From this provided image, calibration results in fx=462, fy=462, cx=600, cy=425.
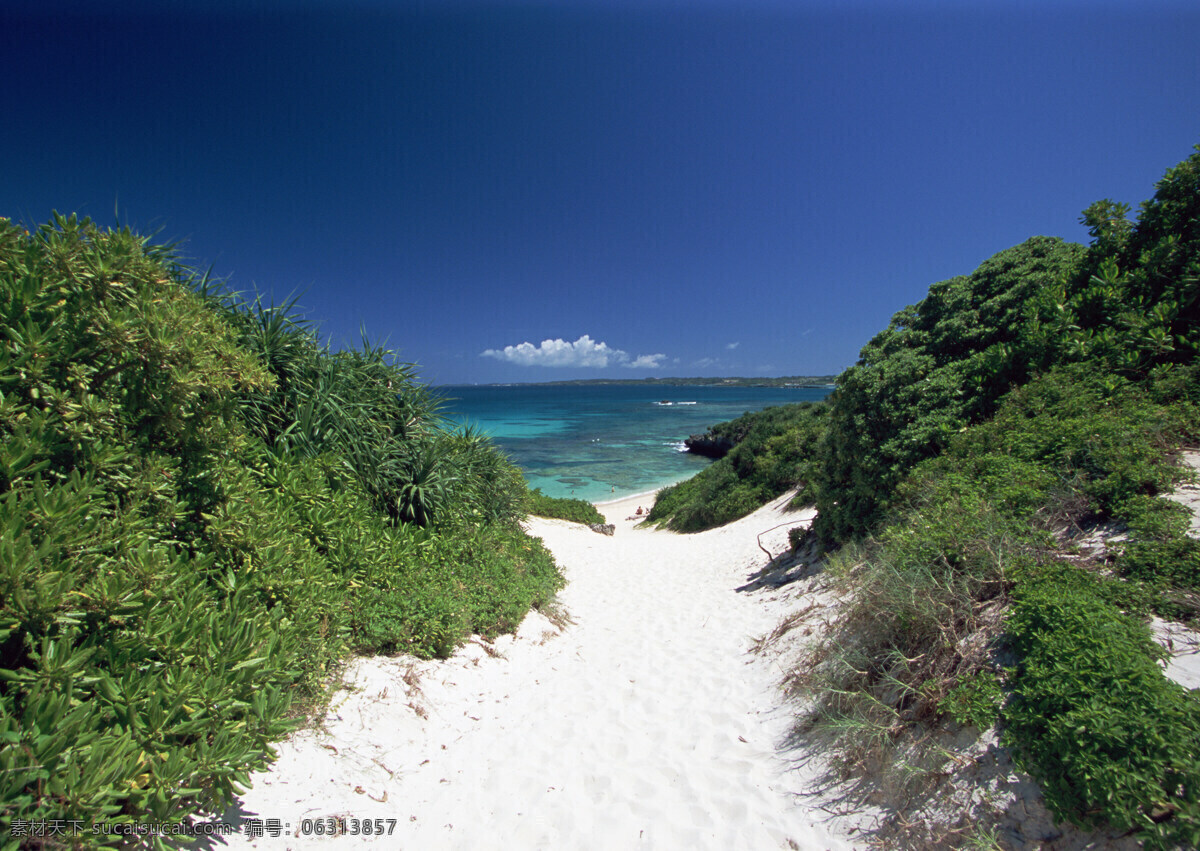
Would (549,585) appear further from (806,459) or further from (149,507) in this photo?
(806,459)

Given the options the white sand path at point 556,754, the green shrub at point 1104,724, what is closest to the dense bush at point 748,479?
the white sand path at point 556,754

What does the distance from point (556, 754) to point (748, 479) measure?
51.9ft

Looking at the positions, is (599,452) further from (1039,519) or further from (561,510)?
(1039,519)

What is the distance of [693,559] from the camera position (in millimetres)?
11414

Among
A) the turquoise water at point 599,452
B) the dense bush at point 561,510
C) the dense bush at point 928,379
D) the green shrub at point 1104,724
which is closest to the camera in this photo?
the green shrub at point 1104,724

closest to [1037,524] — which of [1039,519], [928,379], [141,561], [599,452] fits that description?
[1039,519]

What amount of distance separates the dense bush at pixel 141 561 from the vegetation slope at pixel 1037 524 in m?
3.67

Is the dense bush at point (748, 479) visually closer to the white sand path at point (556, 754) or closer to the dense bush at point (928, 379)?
the dense bush at point (928, 379)

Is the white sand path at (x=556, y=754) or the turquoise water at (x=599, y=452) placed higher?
the white sand path at (x=556, y=754)

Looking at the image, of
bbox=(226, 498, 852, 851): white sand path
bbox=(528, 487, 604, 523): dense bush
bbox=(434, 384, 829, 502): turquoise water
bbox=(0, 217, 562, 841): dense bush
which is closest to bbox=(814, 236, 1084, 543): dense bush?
bbox=(226, 498, 852, 851): white sand path

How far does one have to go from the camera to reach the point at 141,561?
2.20 m

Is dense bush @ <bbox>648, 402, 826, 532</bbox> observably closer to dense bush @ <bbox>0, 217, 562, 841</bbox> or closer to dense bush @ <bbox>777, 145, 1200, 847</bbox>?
dense bush @ <bbox>777, 145, 1200, 847</bbox>

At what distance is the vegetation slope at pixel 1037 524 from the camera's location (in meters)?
2.04

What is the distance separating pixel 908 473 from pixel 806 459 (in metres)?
10.2
